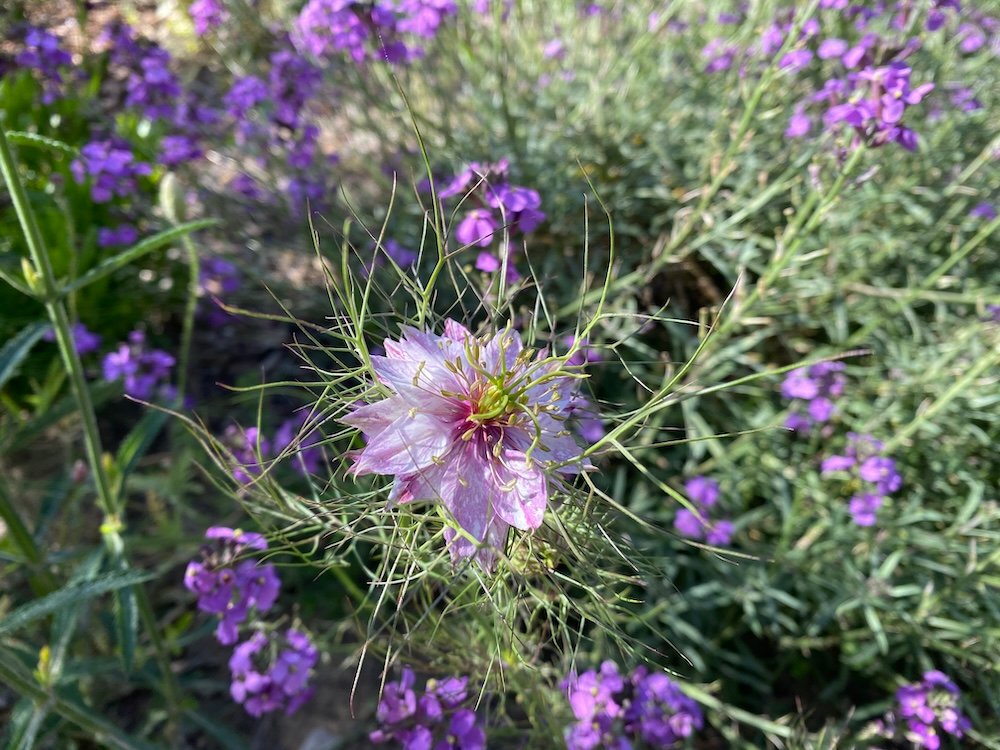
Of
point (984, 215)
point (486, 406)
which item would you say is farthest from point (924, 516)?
point (486, 406)

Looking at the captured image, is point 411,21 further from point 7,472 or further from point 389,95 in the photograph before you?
point 7,472

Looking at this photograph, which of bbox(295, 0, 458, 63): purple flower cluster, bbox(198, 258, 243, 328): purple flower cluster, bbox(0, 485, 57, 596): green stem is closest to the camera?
bbox(0, 485, 57, 596): green stem

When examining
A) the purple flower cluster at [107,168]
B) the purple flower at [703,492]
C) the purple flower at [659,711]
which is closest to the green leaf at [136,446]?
the purple flower cluster at [107,168]

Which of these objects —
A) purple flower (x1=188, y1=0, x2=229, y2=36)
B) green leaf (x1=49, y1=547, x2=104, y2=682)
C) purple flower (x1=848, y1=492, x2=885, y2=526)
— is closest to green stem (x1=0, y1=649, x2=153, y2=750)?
green leaf (x1=49, y1=547, x2=104, y2=682)

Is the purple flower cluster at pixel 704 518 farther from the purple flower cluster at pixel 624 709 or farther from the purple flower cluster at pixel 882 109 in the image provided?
the purple flower cluster at pixel 882 109

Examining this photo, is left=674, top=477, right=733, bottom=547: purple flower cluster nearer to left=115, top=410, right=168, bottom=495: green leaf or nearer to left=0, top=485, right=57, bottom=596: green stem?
left=115, top=410, right=168, bottom=495: green leaf

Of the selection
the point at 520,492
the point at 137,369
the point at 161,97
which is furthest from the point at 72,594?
the point at 161,97
